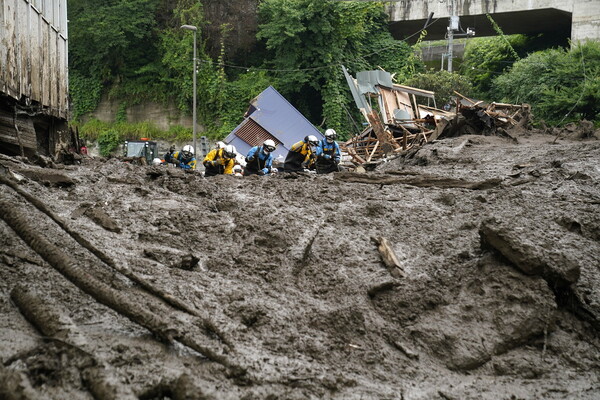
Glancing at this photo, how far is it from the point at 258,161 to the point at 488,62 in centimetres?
2384

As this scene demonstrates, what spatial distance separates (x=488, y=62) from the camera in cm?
3453

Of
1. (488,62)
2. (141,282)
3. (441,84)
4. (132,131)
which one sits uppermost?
(488,62)

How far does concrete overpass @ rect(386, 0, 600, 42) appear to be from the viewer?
103 ft

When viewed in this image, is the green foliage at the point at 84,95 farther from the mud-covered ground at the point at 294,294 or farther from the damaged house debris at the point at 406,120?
the mud-covered ground at the point at 294,294

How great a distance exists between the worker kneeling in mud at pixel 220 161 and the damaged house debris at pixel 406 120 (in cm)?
374

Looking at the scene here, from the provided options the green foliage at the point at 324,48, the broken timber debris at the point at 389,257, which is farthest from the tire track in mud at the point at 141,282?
the green foliage at the point at 324,48

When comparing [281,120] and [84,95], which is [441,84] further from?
[84,95]

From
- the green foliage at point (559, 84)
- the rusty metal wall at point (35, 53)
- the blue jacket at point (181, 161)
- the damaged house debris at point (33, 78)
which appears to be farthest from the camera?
the green foliage at point (559, 84)

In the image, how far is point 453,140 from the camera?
47.5 feet

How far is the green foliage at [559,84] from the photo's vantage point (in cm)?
2411

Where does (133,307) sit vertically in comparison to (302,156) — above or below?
above

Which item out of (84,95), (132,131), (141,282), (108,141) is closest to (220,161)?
(141,282)

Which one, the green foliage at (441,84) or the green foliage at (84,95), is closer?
the green foliage at (441,84)

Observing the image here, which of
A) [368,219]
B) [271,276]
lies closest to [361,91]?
[368,219]
